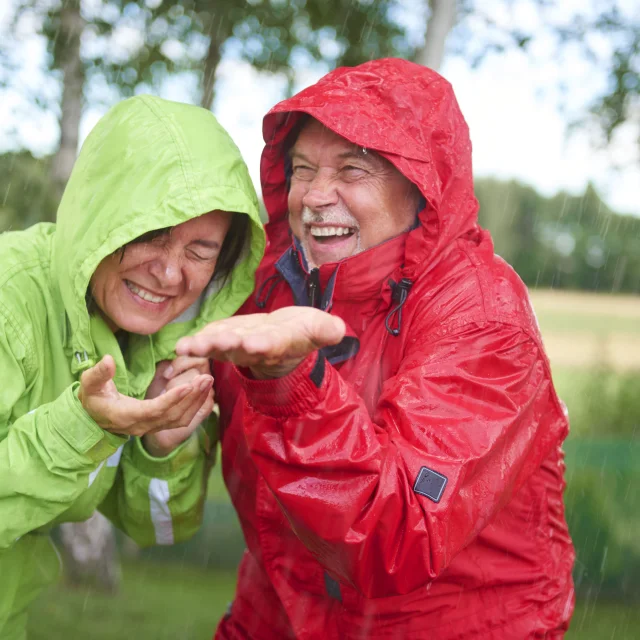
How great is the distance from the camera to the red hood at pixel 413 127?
110 inches

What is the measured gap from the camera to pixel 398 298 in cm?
274

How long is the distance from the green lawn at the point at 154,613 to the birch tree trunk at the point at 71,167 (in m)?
0.15

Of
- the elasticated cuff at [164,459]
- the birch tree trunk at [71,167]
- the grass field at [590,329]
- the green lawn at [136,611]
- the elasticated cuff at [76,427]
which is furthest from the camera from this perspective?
the grass field at [590,329]

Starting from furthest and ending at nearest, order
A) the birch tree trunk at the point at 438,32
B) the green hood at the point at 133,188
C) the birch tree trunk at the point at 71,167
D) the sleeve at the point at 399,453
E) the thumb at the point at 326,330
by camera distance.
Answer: the birch tree trunk at the point at 71,167
the birch tree trunk at the point at 438,32
the green hood at the point at 133,188
the sleeve at the point at 399,453
the thumb at the point at 326,330

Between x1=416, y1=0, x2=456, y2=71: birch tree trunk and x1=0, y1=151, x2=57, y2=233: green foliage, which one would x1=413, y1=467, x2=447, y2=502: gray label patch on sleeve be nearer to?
x1=416, y1=0, x2=456, y2=71: birch tree trunk

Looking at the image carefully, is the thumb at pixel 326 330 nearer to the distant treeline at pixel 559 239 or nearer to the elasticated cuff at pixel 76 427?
the elasticated cuff at pixel 76 427

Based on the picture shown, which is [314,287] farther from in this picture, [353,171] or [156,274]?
[156,274]

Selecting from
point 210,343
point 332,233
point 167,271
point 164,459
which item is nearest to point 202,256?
point 167,271

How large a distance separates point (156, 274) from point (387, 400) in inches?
39.8

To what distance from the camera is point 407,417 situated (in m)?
2.25

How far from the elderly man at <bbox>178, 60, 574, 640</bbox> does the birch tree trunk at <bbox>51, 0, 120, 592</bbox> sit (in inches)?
86.2

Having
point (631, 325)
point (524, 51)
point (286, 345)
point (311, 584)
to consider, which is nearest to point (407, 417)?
point (286, 345)

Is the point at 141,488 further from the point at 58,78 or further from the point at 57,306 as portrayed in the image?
the point at 58,78

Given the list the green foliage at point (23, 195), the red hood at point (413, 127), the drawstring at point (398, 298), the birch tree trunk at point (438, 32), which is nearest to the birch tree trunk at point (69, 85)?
the green foliage at point (23, 195)
